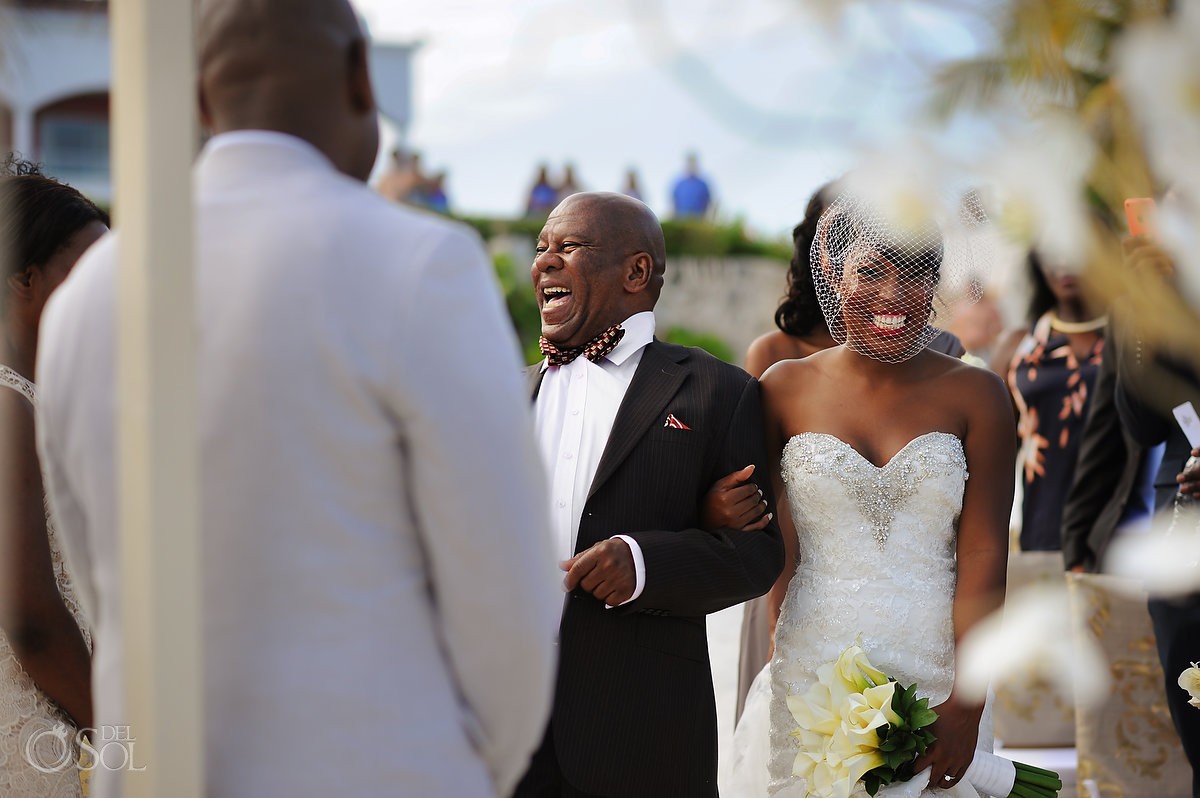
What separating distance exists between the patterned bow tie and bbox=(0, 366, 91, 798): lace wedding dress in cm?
125

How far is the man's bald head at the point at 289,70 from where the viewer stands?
5.87 ft

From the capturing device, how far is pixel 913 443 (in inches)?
132

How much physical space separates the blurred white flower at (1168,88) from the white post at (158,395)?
1.09 m

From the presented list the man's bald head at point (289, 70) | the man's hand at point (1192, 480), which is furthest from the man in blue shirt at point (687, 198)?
the man's bald head at point (289, 70)

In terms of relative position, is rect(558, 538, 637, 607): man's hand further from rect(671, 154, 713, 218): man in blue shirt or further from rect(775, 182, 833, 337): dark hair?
rect(671, 154, 713, 218): man in blue shirt

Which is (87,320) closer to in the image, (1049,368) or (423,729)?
(423,729)

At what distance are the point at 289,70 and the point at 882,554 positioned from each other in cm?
217

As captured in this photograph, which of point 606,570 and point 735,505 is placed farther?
point 735,505

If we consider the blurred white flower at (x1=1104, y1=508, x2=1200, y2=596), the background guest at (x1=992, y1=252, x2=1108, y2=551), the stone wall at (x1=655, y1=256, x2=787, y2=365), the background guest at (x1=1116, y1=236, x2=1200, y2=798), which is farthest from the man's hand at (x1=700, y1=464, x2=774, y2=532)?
the stone wall at (x1=655, y1=256, x2=787, y2=365)

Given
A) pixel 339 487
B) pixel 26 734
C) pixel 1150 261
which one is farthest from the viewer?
pixel 26 734

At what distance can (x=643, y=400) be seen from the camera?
123 inches

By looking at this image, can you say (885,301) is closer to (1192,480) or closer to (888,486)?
(888,486)

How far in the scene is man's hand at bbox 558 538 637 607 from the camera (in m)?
2.85

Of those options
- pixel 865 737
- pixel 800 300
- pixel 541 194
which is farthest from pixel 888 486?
pixel 541 194
